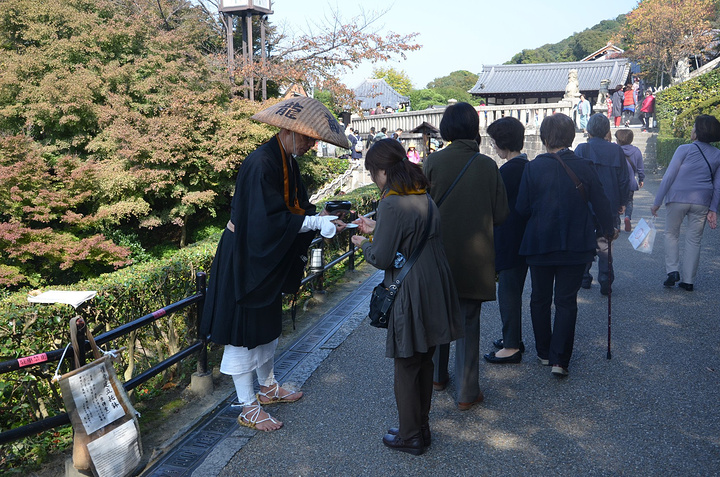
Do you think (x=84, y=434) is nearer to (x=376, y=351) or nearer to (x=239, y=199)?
(x=239, y=199)

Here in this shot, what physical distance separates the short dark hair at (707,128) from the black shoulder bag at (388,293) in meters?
4.08

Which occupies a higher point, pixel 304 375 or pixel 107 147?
pixel 107 147

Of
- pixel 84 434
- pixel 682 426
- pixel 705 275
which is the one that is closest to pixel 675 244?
pixel 705 275

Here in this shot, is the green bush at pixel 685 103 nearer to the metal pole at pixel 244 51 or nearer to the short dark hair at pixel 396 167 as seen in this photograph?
the metal pole at pixel 244 51

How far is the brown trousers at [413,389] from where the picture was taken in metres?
2.97

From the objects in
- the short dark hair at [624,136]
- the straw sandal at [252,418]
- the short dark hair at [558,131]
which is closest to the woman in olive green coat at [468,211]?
the short dark hair at [558,131]

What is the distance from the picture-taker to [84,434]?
2490mm

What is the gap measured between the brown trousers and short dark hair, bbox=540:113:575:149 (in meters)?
1.87

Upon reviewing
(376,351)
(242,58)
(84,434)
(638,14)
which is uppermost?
(638,14)

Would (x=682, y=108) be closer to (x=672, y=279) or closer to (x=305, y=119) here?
(x=672, y=279)

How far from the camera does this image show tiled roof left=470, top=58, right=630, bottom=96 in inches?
1346

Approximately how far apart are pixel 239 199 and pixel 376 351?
2.06m

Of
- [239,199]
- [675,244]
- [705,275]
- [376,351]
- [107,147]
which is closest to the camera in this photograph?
[239,199]

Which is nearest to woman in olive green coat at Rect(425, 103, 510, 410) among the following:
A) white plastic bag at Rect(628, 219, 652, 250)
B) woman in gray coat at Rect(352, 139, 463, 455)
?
woman in gray coat at Rect(352, 139, 463, 455)
